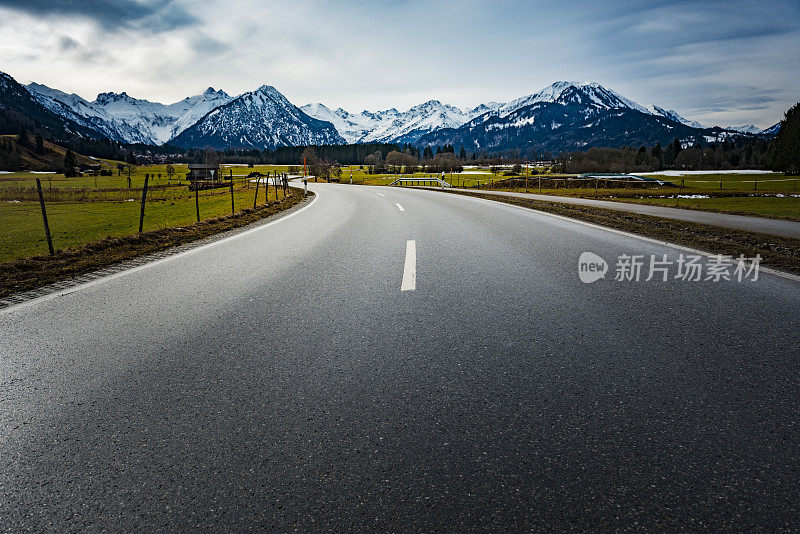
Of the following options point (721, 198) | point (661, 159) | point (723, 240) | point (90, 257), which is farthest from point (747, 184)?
point (661, 159)

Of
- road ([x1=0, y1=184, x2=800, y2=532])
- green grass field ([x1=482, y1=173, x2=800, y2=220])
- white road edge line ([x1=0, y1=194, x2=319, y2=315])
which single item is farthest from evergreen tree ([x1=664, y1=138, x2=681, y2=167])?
road ([x1=0, y1=184, x2=800, y2=532])

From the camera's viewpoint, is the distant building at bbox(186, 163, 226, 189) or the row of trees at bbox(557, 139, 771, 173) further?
the row of trees at bbox(557, 139, 771, 173)

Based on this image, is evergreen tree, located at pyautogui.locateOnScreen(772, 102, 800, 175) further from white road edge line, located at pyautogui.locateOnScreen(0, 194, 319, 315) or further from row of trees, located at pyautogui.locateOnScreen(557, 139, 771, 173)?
white road edge line, located at pyautogui.locateOnScreen(0, 194, 319, 315)

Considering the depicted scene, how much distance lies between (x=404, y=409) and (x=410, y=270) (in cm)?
385

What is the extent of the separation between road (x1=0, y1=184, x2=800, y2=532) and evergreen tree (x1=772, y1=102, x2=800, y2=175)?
341ft

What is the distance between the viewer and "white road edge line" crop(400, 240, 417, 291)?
5484mm

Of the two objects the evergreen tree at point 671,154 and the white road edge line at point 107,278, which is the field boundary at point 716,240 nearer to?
the white road edge line at point 107,278

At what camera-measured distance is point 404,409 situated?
2.62 m

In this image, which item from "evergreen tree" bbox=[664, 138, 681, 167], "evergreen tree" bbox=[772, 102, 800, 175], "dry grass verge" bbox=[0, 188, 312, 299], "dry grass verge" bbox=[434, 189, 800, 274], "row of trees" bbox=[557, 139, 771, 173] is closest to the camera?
"dry grass verge" bbox=[0, 188, 312, 299]

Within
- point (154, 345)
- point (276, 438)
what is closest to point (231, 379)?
point (276, 438)

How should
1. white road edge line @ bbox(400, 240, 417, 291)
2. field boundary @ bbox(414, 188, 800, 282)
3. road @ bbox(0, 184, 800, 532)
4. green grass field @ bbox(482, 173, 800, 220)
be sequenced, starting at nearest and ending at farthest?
road @ bbox(0, 184, 800, 532) < white road edge line @ bbox(400, 240, 417, 291) < field boundary @ bbox(414, 188, 800, 282) < green grass field @ bbox(482, 173, 800, 220)

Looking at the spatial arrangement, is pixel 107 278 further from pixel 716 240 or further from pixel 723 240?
pixel 723 240

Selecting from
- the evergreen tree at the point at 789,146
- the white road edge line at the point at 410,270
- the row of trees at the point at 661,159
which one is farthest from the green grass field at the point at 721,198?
the row of trees at the point at 661,159

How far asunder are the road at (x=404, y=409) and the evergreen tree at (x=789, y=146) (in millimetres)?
103899
